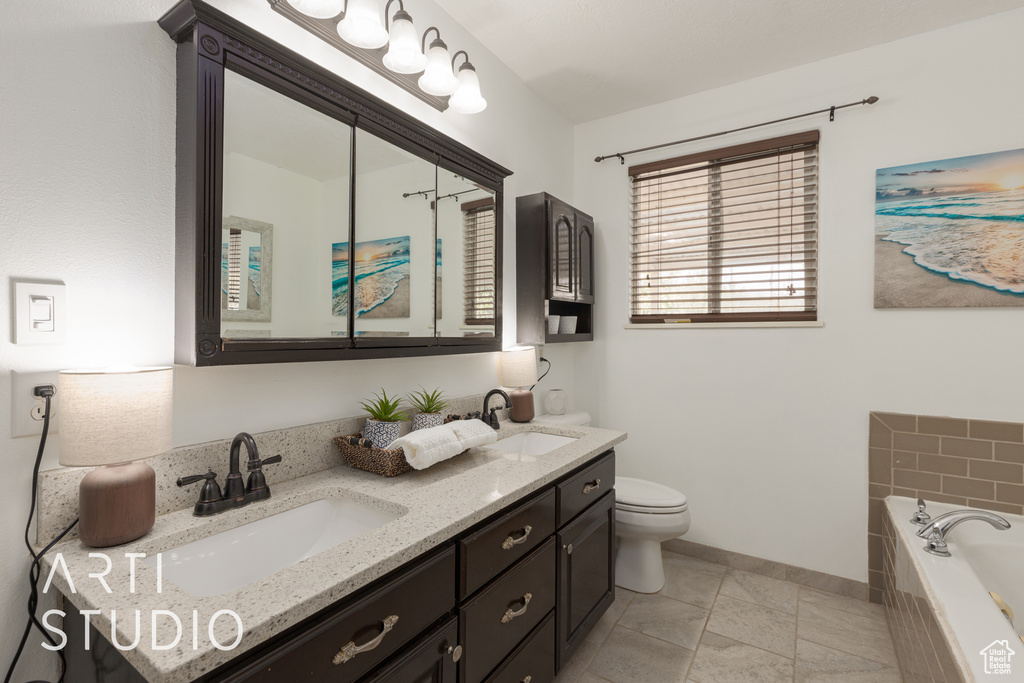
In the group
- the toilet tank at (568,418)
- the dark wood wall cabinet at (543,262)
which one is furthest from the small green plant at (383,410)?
the toilet tank at (568,418)

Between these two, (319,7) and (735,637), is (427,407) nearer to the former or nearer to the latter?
(319,7)

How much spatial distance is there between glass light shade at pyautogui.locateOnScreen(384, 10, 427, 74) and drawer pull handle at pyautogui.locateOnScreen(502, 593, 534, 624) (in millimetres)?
1708

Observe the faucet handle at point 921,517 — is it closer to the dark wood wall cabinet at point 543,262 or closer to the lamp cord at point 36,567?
the dark wood wall cabinet at point 543,262

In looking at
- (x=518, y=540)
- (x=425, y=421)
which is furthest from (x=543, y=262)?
(x=518, y=540)

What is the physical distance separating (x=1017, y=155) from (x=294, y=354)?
2.88 meters

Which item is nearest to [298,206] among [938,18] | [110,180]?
[110,180]

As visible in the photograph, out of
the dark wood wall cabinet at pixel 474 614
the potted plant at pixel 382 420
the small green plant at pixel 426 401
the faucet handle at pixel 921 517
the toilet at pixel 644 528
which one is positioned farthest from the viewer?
the toilet at pixel 644 528

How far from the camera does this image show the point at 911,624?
1.60m

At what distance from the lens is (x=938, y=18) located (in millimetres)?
2041

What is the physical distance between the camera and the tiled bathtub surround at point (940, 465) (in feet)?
6.54

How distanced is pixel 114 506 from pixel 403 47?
4.79 feet

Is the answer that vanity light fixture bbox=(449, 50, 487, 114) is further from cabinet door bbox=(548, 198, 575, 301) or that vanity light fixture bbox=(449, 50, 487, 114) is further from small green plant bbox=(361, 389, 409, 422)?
small green plant bbox=(361, 389, 409, 422)

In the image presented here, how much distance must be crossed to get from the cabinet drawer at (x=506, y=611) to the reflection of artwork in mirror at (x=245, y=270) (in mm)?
900

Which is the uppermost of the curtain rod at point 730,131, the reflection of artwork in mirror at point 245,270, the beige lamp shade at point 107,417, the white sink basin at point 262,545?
the curtain rod at point 730,131
